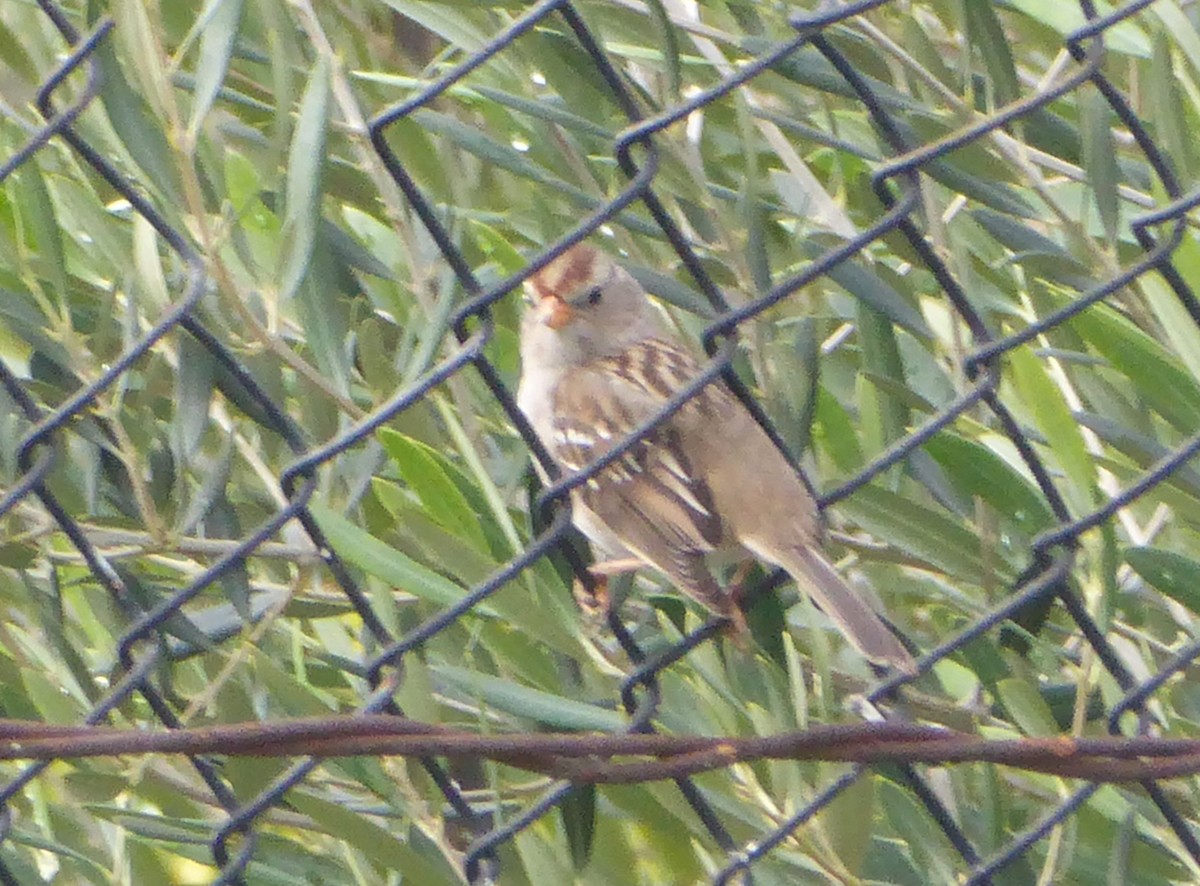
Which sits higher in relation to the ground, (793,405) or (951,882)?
(793,405)

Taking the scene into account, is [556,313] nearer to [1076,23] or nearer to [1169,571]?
[1076,23]

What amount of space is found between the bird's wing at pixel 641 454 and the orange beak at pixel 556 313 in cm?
10

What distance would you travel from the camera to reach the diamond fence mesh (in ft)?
5.12

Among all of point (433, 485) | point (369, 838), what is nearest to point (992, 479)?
point (433, 485)

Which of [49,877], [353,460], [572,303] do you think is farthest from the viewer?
[572,303]

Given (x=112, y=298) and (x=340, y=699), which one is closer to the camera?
(x=112, y=298)

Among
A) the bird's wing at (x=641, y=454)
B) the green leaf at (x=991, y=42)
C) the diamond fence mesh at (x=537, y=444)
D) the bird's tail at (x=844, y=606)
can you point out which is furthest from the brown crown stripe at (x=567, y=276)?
the green leaf at (x=991, y=42)

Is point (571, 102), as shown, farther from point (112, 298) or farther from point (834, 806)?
point (834, 806)

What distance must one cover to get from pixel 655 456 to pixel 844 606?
678 millimetres

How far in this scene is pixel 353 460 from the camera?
2162mm

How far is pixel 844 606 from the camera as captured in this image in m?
2.15

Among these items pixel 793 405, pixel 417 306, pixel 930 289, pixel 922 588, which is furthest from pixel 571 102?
pixel 922 588

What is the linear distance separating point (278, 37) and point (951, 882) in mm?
1148

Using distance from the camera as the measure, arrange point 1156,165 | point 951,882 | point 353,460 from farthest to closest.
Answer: point 353,460 → point 951,882 → point 1156,165
